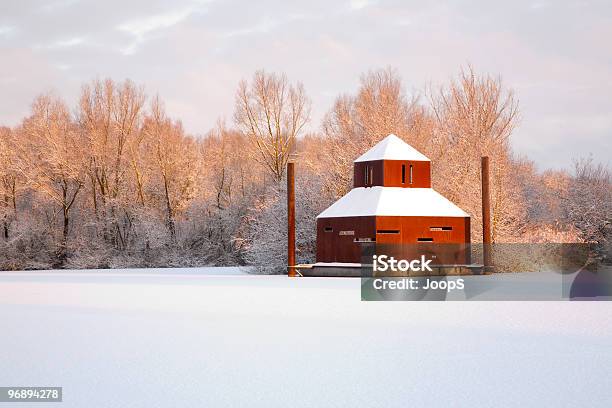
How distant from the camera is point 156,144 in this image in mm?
60094

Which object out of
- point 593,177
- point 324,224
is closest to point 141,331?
point 324,224

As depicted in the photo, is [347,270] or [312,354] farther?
[347,270]

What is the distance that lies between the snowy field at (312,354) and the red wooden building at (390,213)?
14663 mm

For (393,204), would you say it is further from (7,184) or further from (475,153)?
(7,184)

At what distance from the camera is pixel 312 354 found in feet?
39.0

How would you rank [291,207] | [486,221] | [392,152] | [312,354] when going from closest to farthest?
[312,354]
[486,221]
[291,207]
[392,152]

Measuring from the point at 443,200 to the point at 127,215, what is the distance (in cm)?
2858

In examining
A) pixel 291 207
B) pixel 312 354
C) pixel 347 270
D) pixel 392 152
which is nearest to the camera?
pixel 312 354

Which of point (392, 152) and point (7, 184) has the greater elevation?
point (392, 152)

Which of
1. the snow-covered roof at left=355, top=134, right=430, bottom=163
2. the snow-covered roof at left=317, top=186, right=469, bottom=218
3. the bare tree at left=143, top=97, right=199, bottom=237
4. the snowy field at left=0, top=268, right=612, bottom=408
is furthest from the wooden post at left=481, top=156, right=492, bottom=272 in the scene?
the bare tree at left=143, top=97, right=199, bottom=237

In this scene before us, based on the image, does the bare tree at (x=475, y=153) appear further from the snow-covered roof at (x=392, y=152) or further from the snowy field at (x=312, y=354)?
the snowy field at (x=312, y=354)

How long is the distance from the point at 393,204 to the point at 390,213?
0.83 meters

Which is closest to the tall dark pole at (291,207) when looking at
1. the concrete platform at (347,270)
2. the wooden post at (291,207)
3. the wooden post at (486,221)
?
the wooden post at (291,207)

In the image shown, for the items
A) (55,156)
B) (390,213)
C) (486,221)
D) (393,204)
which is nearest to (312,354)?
(390,213)
